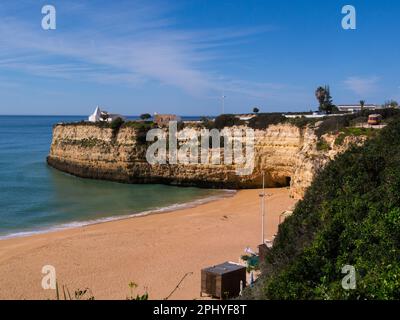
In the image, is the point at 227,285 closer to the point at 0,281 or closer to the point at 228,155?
the point at 0,281

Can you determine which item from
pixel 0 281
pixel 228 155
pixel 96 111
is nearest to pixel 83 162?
pixel 96 111

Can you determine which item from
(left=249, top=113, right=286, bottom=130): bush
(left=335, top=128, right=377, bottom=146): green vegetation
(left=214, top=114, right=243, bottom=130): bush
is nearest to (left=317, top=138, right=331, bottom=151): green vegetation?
(left=335, top=128, right=377, bottom=146): green vegetation

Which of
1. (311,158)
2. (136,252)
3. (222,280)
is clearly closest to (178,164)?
(311,158)

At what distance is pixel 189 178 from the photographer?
39.7m

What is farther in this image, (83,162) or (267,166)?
(83,162)

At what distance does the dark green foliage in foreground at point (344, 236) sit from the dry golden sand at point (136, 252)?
5.15m

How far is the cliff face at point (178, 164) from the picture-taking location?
31.3m

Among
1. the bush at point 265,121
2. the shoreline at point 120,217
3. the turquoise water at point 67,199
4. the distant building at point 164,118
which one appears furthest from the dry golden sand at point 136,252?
the distant building at point 164,118

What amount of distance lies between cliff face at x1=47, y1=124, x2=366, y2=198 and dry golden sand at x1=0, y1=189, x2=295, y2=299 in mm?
5805

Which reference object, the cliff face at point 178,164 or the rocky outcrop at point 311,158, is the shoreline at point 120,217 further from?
the rocky outcrop at point 311,158

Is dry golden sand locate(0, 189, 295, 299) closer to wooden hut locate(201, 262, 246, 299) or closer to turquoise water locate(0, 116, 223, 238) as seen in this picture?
wooden hut locate(201, 262, 246, 299)

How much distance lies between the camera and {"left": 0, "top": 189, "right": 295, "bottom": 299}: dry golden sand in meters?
16.2

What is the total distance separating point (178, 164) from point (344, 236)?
31.9 metres
